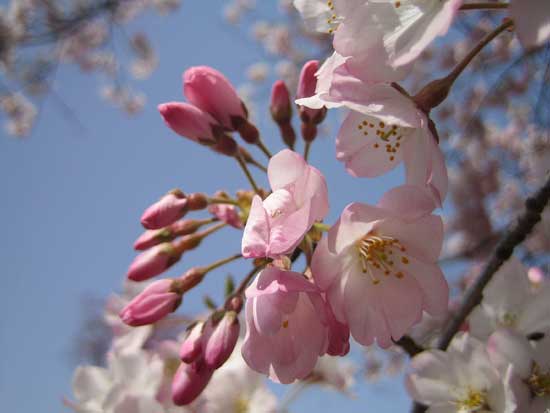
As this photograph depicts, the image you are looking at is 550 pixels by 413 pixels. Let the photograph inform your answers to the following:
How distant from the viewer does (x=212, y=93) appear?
1.24 meters

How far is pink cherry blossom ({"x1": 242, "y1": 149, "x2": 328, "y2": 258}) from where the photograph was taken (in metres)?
0.80

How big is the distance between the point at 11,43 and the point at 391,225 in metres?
8.33

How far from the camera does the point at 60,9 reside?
6.54 meters

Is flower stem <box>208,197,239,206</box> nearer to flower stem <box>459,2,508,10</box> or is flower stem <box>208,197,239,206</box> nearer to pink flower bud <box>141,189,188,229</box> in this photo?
pink flower bud <box>141,189,188,229</box>

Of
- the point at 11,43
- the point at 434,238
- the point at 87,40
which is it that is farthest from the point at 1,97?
the point at 434,238

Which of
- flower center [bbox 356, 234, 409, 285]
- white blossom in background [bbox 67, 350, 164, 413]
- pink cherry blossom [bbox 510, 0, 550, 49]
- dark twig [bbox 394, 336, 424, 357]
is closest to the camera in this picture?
pink cherry blossom [bbox 510, 0, 550, 49]

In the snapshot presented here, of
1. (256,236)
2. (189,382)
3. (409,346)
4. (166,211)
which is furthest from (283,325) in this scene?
(409,346)

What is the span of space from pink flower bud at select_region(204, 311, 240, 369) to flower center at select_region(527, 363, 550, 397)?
0.69 m

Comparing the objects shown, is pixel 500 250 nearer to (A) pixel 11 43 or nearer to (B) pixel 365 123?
(B) pixel 365 123

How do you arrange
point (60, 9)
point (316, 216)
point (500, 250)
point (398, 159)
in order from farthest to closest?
point (60, 9)
point (500, 250)
point (398, 159)
point (316, 216)

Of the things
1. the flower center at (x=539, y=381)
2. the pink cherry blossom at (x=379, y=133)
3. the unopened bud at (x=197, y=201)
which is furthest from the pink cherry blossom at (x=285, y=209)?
the flower center at (x=539, y=381)

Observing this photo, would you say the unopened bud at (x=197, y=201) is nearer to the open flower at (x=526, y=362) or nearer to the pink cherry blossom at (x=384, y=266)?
the pink cherry blossom at (x=384, y=266)

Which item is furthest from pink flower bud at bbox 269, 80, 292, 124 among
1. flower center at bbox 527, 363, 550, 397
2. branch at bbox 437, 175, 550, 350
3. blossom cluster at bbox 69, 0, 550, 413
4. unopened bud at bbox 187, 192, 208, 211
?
flower center at bbox 527, 363, 550, 397

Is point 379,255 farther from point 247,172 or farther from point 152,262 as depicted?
point 152,262
